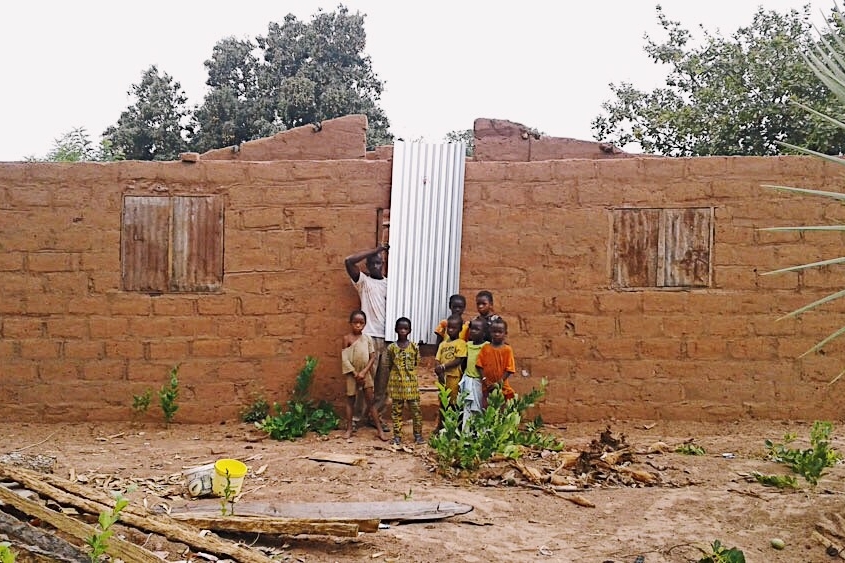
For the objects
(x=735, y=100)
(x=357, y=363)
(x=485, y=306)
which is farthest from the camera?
(x=735, y=100)

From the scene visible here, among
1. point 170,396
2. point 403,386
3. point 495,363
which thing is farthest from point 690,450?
point 170,396

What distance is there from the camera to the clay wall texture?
275 inches

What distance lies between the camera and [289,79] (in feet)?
61.3

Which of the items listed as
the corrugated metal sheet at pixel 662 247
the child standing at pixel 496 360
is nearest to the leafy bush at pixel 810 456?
the corrugated metal sheet at pixel 662 247

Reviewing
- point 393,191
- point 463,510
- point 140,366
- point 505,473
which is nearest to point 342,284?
point 393,191

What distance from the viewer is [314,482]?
544 cm

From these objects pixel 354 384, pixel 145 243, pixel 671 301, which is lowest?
pixel 354 384

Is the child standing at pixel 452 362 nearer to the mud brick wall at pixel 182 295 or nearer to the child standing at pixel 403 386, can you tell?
the child standing at pixel 403 386

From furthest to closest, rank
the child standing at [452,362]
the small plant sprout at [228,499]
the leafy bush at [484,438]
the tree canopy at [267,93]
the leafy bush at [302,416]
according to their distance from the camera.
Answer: the tree canopy at [267,93] < the leafy bush at [302,416] < the child standing at [452,362] < the leafy bush at [484,438] < the small plant sprout at [228,499]

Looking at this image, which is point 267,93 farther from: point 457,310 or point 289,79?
point 457,310

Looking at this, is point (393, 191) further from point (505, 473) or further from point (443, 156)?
point (505, 473)

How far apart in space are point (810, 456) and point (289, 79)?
15.2 meters

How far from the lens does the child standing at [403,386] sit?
6.64 m

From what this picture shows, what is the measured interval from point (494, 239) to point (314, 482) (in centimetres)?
262
